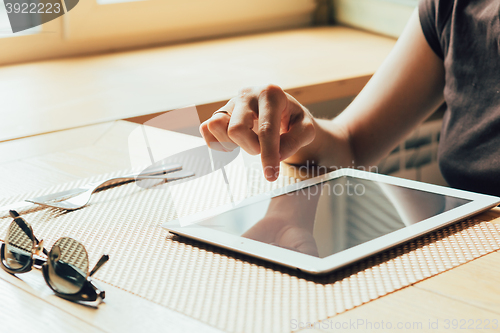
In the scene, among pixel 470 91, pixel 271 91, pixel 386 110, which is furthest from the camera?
pixel 386 110

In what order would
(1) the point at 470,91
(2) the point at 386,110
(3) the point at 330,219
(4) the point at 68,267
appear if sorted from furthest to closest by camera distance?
(2) the point at 386,110 < (1) the point at 470,91 < (3) the point at 330,219 < (4) the point at 68,267

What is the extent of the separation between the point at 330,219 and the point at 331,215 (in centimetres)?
1

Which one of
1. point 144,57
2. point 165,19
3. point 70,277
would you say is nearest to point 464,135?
point 70,277

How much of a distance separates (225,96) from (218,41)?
0.64m

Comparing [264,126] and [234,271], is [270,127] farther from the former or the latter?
[234,271]

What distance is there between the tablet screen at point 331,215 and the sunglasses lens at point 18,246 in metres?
0.16

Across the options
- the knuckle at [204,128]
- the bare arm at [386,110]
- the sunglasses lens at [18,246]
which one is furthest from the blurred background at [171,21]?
the sunglasses lens at [18,246]

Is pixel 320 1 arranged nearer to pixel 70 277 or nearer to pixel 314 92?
pixel 314 92

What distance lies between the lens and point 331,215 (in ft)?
1.76

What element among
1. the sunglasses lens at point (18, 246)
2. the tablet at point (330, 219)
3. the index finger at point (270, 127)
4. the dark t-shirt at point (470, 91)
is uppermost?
the dark t-shirt at point (470, 91)

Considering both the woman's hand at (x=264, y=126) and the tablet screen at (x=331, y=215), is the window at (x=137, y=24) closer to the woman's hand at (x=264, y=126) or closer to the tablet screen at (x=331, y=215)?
the woman's hand at (x=264, y=126)

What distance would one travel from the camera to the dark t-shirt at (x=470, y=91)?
0.76m

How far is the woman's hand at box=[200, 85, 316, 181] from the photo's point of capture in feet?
1.99

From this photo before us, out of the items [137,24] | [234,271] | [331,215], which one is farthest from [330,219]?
[137,24]
